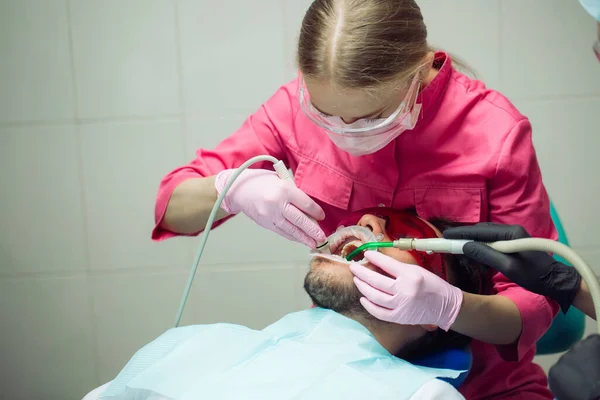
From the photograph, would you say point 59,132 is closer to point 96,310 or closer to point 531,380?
point 96,310

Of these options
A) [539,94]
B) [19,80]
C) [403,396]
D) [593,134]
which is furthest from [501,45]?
[19,80]

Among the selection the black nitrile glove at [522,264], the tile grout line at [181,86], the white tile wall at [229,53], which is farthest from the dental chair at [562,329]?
the tile grout line at [181,86]

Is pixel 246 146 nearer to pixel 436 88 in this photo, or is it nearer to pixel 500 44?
pixel 436 88

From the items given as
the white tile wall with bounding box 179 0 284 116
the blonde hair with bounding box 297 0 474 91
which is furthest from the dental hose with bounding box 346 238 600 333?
the white tile wall with bounding box 179 0 284 116

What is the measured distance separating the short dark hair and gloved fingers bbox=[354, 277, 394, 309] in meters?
0.26

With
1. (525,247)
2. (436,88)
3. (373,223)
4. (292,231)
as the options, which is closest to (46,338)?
(292,231)

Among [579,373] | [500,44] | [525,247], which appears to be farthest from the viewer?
[500,44]

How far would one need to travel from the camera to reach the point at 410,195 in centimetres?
159

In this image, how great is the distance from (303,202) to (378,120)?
11.6 inches

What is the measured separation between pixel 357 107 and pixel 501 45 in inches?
50.4

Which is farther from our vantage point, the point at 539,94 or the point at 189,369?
the point at 539,94

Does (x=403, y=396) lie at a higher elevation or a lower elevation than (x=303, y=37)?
lower

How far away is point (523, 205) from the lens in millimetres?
1473

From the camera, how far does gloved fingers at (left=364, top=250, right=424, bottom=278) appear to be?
1312mm
